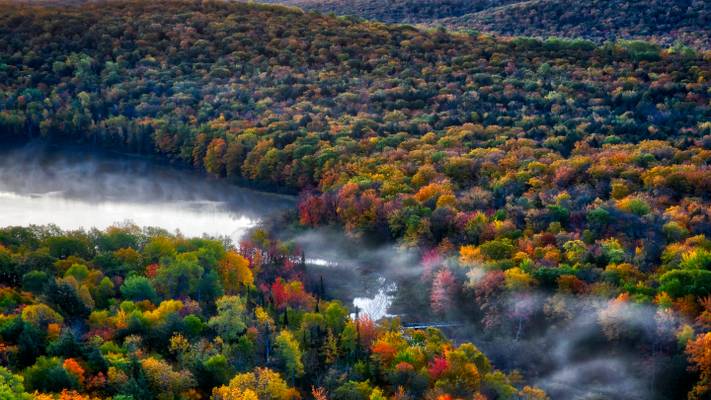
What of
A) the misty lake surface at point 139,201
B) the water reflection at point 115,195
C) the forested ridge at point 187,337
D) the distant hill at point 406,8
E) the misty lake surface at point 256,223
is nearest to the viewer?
the forested ridge at point 187,337

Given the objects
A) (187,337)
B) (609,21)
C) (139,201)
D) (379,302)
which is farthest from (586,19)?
(187,337)

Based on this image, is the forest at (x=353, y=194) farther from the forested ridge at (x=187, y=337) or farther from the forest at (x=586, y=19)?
the forest at (x=586, y=19)

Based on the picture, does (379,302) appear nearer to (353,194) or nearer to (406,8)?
(353,194)

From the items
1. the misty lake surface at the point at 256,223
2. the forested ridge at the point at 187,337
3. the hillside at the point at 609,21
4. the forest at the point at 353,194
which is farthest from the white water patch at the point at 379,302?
the hillside at the point at 609,21

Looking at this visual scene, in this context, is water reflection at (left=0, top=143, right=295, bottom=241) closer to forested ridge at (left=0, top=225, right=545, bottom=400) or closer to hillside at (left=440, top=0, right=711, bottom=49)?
forested ridge at (left=0, top=225, right=545, bottom=400)

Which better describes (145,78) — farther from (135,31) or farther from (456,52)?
(456,52)
